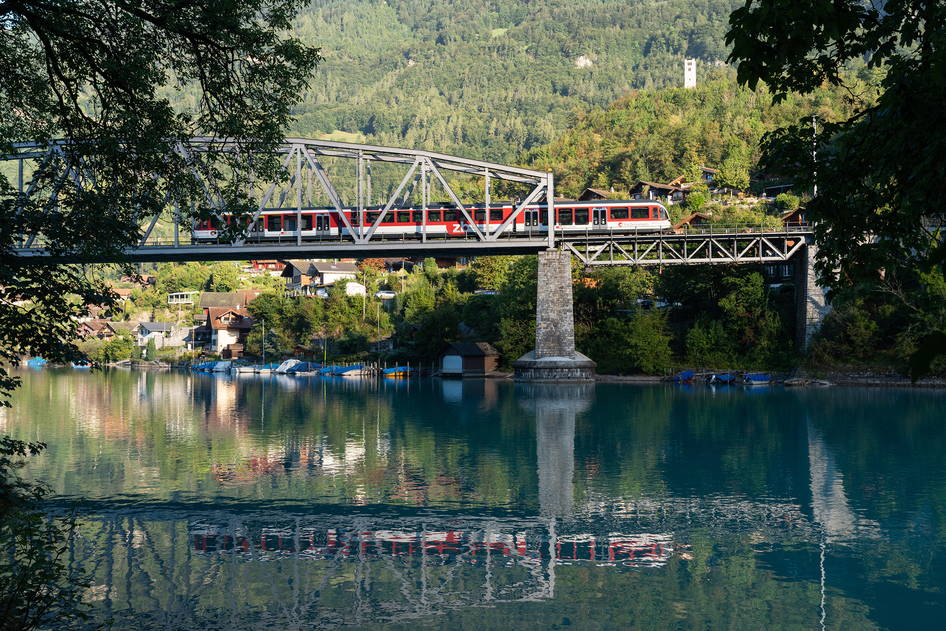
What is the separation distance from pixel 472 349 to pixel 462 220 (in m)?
23.8

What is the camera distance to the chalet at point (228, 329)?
150625 millimetres

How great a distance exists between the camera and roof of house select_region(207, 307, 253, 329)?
15200cm

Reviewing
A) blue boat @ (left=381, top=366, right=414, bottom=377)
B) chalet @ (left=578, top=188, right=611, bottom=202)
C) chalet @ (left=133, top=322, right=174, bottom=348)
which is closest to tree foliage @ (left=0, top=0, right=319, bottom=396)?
blue boat @ (left=381, top=366, right=414, bottom=377)

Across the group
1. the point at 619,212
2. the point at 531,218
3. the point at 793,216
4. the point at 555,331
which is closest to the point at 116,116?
the point at 555,331

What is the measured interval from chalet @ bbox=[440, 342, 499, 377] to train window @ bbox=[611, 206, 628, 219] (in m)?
25.3

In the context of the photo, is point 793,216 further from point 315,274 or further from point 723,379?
point 315,274

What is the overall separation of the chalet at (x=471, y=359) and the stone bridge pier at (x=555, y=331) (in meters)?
18.2

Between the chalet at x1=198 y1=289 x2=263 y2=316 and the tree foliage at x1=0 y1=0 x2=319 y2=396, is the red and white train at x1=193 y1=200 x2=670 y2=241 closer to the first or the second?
the tree foliage at x1=0 y1=0 x2=319 y2=396

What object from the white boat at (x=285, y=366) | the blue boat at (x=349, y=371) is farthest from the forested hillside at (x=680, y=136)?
the white boat at (x=285, y=366)

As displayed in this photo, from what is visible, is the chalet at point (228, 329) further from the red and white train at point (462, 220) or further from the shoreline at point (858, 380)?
the shoreline at point (858, 380)

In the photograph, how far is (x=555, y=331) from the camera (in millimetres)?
85688

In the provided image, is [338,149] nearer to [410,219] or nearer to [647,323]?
[410,219]

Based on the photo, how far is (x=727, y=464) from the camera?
39.1 metres

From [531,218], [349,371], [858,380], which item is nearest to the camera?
[858,380]
